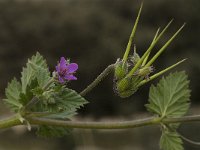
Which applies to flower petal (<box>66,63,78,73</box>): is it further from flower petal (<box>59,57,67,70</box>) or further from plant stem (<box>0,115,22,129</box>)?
plant stem (<box>0,115,22,129</box>)

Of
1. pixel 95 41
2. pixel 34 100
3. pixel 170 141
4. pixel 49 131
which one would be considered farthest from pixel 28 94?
pixel 95 41

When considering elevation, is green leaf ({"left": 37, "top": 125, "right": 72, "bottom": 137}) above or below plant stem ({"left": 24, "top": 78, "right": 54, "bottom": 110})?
below

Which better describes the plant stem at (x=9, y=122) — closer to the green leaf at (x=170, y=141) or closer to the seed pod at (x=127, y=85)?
the seed pod at (x=127, y=85)

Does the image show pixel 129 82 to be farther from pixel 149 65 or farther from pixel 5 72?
pixel 5 72

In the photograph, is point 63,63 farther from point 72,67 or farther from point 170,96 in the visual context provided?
point 170,96

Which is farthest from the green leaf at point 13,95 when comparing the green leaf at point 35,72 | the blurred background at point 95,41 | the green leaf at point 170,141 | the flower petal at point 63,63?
the blurred background at point 95,41

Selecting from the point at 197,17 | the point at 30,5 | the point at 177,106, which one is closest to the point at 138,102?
the point at 197,17

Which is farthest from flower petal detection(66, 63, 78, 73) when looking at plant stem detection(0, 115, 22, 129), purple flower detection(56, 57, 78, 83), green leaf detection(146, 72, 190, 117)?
green leaf detection(146, 72, 190, 117)

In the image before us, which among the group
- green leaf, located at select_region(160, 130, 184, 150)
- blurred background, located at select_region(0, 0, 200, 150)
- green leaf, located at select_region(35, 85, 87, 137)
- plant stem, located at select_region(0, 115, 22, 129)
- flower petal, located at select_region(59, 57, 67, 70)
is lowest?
green leaf, located at select_region(160, 130, 184, 150)
